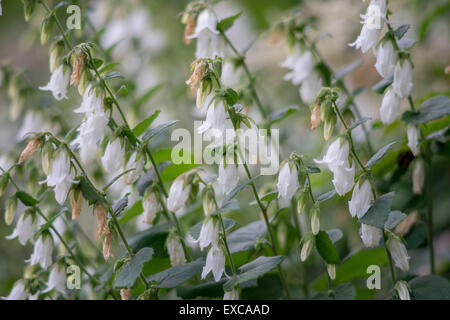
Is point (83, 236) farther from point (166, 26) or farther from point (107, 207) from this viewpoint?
point (166, 26)

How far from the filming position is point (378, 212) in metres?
0.90

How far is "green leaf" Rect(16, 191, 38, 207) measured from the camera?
107cm

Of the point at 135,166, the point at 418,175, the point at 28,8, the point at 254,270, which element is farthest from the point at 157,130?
the point at 418,175

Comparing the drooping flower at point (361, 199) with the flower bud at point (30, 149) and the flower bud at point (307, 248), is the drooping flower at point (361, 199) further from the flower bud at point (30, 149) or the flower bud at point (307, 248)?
the flower bud at point (30, 149)

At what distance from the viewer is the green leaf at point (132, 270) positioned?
2.96 ft

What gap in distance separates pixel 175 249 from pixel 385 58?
59 cm

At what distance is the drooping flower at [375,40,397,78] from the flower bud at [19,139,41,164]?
69 centimetres

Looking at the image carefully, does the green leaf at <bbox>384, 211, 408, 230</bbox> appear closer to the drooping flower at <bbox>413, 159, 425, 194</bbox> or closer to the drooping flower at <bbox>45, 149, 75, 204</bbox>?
the drooping flower at <bbox>413, 159, 425, 194</bbox>

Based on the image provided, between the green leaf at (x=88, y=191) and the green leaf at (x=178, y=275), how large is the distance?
0.21 metres

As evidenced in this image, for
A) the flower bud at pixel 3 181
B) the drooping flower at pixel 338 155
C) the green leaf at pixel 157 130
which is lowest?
the drooping flower at pixel 338 155

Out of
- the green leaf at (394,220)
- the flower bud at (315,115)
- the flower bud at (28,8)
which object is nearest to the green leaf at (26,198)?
the flower bud at (28,8)
